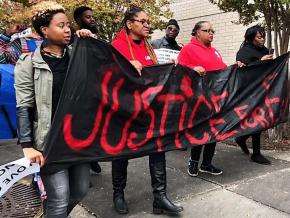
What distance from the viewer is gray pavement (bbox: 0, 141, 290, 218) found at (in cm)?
377

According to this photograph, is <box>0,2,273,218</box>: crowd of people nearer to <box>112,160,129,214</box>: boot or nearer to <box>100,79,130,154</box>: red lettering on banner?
<box>112,160,129,214</box>: boot

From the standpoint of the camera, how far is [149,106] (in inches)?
146

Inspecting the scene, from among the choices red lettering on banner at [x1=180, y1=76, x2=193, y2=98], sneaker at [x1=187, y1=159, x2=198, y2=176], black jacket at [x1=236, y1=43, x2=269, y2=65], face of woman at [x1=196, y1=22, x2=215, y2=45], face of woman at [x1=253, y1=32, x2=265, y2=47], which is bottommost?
sneaker at [x1=187, y1=159, x2=198, y2=176]

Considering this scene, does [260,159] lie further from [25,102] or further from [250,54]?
[25,102]

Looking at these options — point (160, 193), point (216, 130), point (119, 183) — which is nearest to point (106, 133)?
point (119, 183)

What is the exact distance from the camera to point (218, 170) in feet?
15.8

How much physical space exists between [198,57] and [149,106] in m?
1.10

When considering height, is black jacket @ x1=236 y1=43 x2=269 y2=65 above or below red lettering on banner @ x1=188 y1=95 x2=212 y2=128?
above

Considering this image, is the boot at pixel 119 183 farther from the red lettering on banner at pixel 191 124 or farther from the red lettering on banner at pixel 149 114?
the red lettering on banner at pixel 191 124

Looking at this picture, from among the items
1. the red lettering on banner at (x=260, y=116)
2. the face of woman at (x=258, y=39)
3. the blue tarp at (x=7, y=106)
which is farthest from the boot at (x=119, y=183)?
the face of woman at (x=258, y=39)

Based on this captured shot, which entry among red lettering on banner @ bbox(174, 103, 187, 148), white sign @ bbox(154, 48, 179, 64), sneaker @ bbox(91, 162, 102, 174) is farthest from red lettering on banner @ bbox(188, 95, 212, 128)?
sneaker @ bbox(91, 162, 102, 174)

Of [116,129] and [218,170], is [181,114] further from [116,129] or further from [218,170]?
[218,170]

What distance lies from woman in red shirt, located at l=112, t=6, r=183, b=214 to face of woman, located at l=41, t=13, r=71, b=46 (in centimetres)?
85

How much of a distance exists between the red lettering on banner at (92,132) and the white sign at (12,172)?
374 mm
